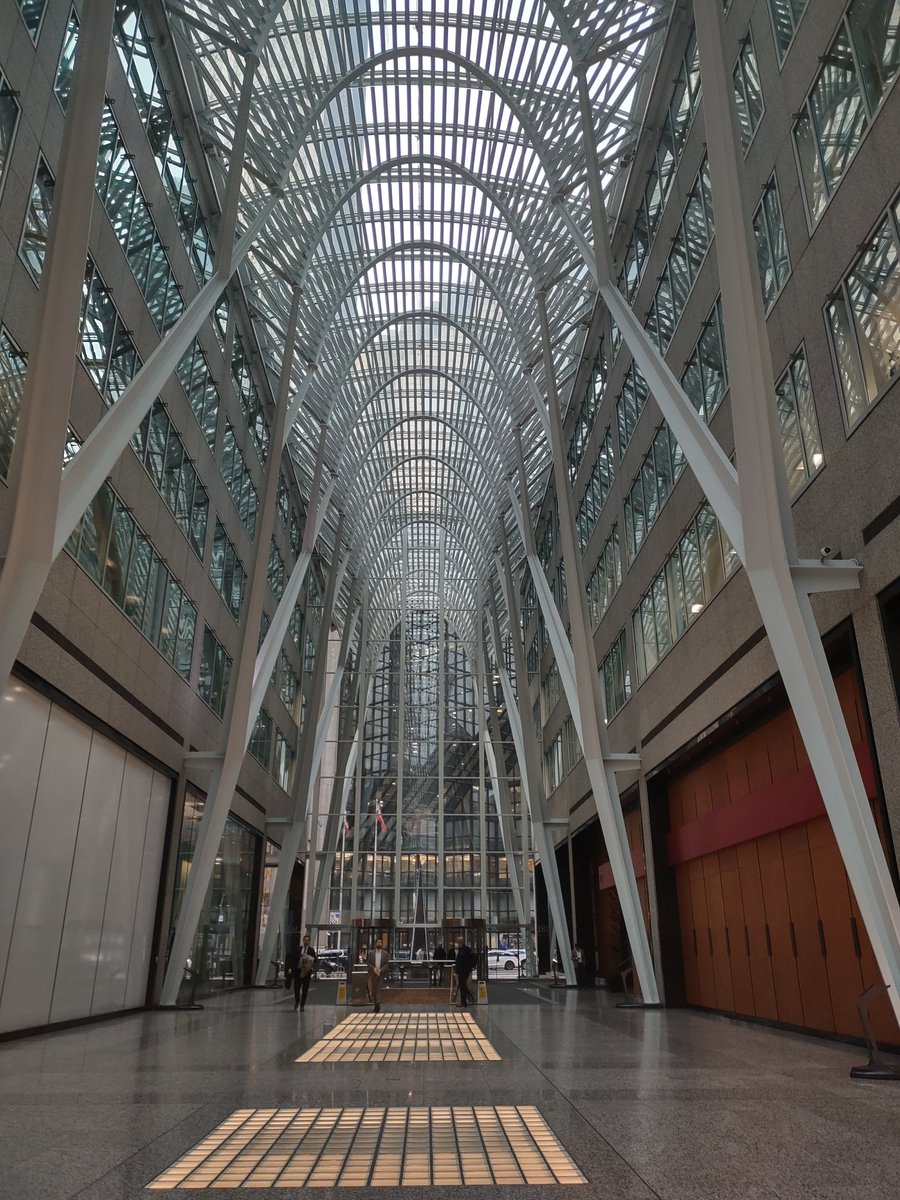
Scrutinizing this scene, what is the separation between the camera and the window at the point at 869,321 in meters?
10.3

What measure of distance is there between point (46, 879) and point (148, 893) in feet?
20.3

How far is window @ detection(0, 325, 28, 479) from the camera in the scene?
12469 mm

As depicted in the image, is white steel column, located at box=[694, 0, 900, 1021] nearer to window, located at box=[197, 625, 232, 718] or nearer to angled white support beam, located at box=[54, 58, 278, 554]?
angled white support beam, located at box=[54, 58, 278, 554]

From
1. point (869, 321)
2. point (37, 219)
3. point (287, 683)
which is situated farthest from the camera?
point (287, 683)

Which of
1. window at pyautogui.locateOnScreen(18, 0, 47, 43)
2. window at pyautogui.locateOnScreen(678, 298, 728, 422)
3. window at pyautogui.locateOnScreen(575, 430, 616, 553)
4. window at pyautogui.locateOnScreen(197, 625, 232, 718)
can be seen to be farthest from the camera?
window at pyautogui.locateOnScreen(575, 430, 616, 553)

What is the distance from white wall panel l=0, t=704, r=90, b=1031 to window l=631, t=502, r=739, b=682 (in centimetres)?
1221

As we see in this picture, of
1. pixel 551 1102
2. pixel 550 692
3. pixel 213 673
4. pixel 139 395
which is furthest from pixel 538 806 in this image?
pixel 551 1102

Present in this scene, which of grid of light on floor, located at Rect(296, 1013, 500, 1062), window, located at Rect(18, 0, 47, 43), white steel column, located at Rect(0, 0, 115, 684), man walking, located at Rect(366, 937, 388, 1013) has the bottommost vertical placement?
grid of light on floor, located at Rect(296, 1013, 500, 1062)

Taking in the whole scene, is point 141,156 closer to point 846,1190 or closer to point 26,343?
→ point 26,343

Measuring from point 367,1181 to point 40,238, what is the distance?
525 inches

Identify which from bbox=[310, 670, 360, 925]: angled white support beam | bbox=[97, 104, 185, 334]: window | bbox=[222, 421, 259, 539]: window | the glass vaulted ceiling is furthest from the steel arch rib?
bbox=[310, 670, 360, 925]: angled white support beam

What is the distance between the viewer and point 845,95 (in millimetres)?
11445

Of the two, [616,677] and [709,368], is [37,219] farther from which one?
[616,677]

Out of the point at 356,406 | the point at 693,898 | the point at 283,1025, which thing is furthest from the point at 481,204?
the point at 283,1025
